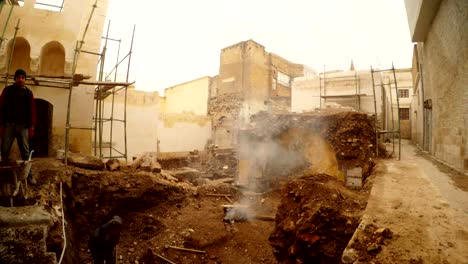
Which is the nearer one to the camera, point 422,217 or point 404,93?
point 422,217

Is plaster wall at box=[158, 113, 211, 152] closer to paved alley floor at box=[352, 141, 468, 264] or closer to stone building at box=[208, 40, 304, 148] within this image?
stone building at box=[208, 40, 304, 148]

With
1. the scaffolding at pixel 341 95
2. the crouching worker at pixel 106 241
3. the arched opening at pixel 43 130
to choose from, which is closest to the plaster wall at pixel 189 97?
the scaffolding at pixel 341 95

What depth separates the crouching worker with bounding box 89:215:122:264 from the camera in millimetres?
5184

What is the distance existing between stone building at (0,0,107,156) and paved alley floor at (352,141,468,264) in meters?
10.0

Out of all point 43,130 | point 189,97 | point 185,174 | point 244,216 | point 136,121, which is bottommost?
point 244,216

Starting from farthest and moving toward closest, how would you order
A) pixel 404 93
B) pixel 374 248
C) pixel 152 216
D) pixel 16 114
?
pixel 404 93 < pixel 152 216 < pixel 16 114 < pixel 374 248

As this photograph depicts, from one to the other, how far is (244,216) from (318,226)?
5402 mm

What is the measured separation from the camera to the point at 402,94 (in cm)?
2781

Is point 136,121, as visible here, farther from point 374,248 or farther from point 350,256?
point 374,248

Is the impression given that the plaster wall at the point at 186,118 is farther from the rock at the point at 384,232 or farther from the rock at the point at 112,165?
the rock at the point at 384,232

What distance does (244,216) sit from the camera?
383 inches

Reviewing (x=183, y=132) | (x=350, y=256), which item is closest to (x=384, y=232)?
(x=350, y=256)

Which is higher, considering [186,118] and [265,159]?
[186,118]

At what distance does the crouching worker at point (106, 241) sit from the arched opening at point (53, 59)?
25.1ft
